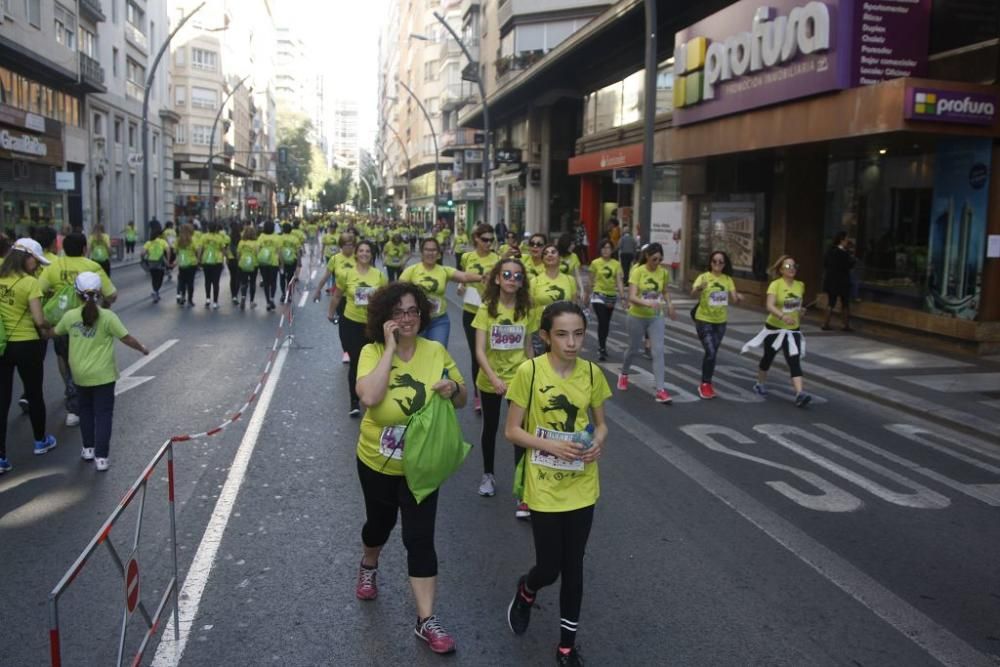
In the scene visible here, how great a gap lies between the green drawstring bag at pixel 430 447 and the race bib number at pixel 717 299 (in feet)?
22.9

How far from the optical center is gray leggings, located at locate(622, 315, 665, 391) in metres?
10.5

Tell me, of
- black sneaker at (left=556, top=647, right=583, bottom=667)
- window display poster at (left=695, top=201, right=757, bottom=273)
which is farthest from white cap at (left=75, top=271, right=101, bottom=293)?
window display poster at (left=695, top=201, right=757, bottom=273)

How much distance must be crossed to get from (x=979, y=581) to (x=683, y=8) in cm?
2275

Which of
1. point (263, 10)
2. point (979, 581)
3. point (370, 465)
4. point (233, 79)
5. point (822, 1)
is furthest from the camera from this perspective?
point (263, 10)

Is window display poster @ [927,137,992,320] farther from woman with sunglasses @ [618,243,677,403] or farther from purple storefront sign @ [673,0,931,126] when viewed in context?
woman with sunglasses @ [618,243,677,403]

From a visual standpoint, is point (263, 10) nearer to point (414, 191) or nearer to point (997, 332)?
point (414, 191)

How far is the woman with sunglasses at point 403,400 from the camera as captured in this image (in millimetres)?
4207

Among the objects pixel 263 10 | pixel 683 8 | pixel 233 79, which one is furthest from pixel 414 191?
pixel 683 8

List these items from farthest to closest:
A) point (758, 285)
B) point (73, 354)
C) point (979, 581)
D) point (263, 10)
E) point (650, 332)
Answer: point (263, 10), point (758, 285), point (650, 332), point (73, 354), point (979, 581)

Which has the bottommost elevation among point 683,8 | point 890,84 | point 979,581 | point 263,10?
point 979,581

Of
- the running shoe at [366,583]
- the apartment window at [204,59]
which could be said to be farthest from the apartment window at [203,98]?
the running shoe at [366,583]

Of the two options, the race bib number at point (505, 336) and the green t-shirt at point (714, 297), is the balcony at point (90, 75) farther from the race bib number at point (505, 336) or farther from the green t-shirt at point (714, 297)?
the race bib number at point (505, 336)

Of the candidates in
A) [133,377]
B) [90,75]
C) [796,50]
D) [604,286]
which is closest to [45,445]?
[133,377]

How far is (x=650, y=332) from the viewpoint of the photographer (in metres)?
10.9
